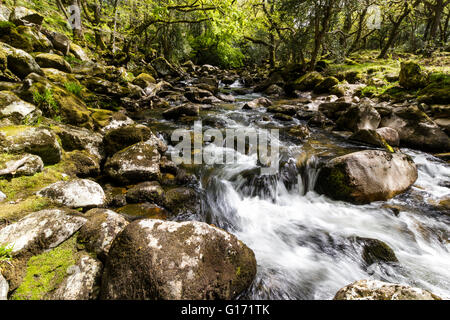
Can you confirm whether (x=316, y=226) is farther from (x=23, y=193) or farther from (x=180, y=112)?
(x=180, y=112)

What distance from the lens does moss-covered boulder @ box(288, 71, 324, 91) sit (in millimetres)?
13096

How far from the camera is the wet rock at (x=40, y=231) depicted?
2057 millimetres

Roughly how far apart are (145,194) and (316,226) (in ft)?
10.8

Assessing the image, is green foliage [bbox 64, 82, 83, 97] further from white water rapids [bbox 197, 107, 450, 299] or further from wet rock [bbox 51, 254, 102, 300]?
wet rock [bbox 51, 254, 102, 300]

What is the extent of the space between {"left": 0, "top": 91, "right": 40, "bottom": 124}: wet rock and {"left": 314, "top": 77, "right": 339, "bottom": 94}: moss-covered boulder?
1313 centimetres

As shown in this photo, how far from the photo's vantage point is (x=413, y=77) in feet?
28.3

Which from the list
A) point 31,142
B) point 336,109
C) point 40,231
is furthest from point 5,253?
point 336,109

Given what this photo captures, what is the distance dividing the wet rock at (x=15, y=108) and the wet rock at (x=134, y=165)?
169 centimetres
